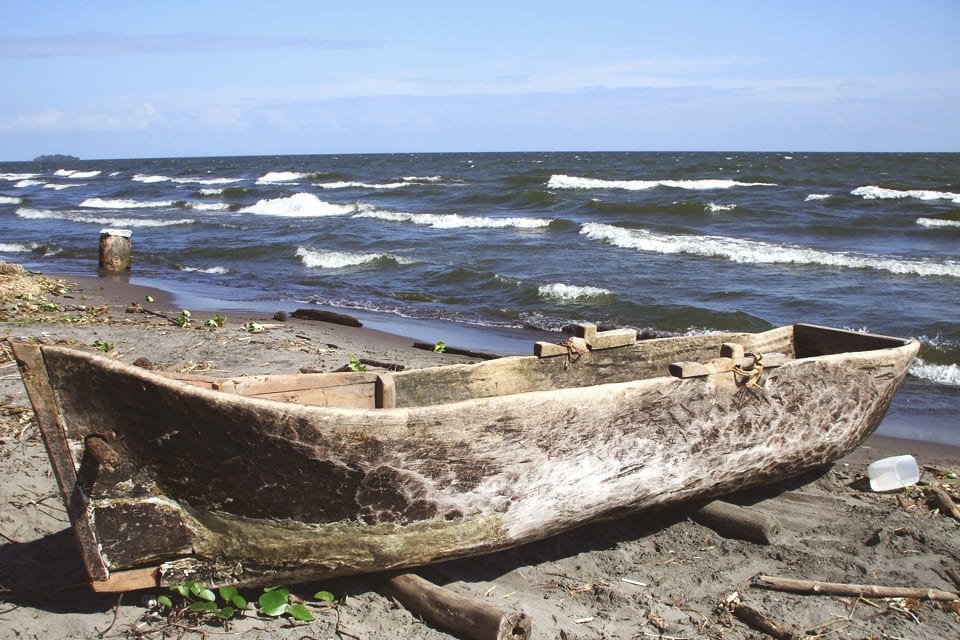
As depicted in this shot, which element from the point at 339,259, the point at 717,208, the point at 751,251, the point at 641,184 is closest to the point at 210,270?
the point at 339,259

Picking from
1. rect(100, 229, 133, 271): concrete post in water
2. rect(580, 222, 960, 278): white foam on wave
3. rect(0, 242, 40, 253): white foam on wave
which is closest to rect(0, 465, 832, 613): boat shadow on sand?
rect(580, 222, 960, 278): white foam on wave

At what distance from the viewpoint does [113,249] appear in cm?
1400

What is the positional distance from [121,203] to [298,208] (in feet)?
25.6

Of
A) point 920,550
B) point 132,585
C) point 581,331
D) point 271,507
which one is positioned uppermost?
point 581,331

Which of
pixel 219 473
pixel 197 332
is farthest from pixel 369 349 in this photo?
pixel 219 473

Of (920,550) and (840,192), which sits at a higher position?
(840,192)

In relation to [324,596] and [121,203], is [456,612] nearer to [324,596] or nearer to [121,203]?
[324,596]

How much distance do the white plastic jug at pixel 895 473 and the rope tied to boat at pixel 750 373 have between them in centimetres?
143

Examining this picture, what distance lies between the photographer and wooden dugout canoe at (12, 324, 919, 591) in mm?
2908

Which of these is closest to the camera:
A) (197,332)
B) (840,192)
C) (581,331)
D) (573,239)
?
(581,331)

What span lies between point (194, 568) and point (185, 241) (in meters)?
16.8

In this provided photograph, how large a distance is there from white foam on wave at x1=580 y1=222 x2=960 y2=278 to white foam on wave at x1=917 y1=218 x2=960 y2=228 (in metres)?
5.36

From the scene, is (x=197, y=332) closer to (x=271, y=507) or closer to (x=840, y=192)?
(x=271, y=507)

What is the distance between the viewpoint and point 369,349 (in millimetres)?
8062
